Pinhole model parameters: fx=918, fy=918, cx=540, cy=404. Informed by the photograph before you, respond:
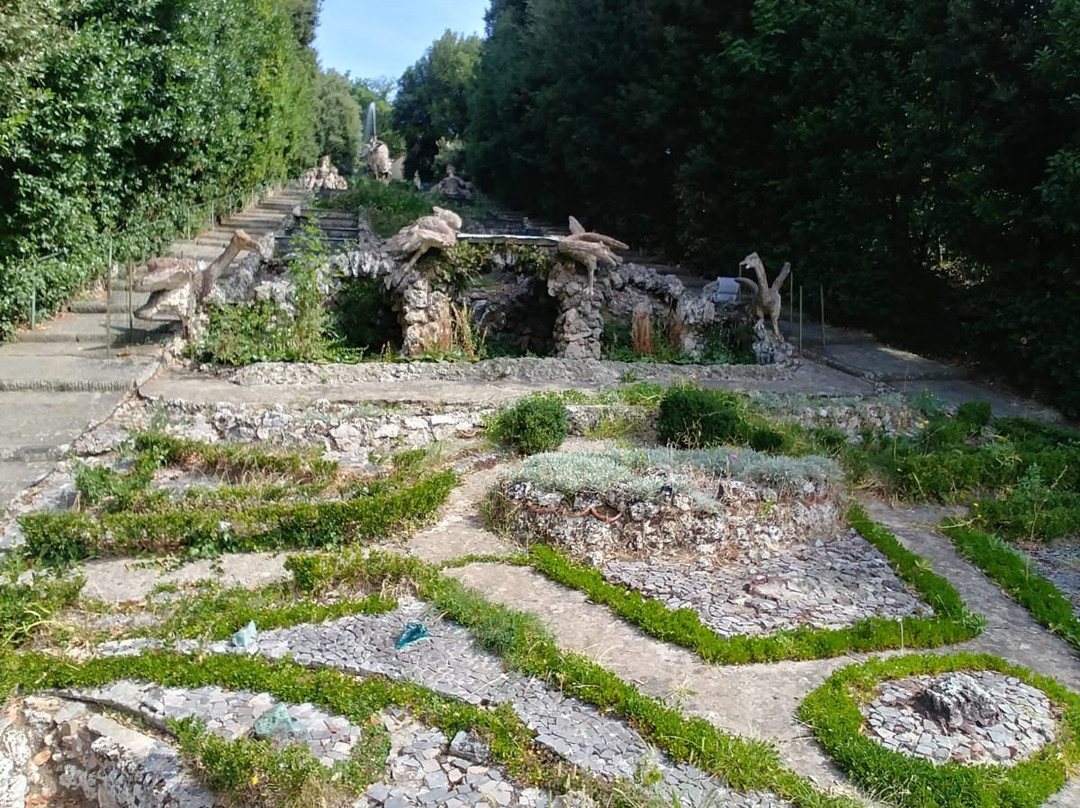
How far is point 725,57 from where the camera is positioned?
655 inches

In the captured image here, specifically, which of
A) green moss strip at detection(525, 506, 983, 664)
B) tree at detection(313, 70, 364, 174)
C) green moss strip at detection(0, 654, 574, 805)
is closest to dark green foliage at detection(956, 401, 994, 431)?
green moss strip at detection(525, 506, 983, 664)

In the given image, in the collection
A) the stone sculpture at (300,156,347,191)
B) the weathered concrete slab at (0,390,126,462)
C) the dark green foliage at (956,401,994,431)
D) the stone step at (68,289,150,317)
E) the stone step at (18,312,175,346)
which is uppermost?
the stone sculpture at (300,156,347,191)

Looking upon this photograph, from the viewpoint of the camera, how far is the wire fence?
1128 centimetres

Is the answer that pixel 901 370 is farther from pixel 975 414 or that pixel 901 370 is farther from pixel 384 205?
pixel 384 205

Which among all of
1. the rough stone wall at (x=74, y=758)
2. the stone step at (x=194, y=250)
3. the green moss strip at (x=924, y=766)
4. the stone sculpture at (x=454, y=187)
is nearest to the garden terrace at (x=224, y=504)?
the rough stone wall at (x=74, y=758)

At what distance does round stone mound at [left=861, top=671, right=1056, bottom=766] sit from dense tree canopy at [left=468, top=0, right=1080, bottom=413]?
6.72 metres

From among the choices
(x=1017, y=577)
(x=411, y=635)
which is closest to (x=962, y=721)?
(x=1017, y=577)

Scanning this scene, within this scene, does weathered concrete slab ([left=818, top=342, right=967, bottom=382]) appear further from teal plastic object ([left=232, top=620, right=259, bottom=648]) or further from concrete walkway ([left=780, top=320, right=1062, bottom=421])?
teal plastic object ([left=232, top=620, right=259, bottom=648])

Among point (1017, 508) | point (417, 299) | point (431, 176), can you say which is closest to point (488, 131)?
point (431, 176)

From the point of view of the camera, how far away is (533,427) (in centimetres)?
802

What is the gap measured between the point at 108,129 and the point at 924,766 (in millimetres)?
11532

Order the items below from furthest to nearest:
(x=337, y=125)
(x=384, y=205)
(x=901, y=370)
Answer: (x=337, y=125)
(x=384, y=205)
(x=901, y=370)

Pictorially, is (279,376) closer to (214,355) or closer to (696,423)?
(214,355)

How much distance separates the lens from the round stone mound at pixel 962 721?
13.9ft
